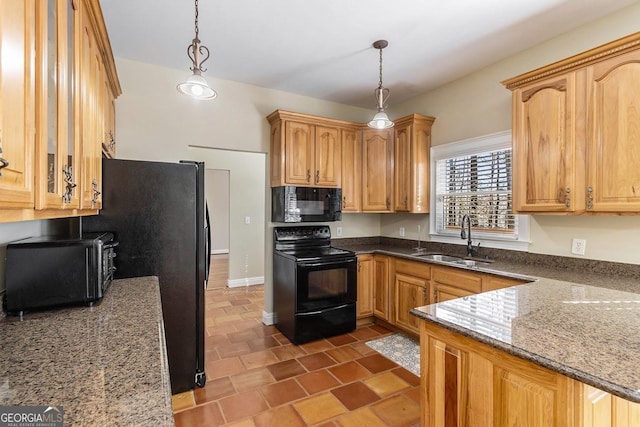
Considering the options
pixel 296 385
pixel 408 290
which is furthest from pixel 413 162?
pixel 296 385

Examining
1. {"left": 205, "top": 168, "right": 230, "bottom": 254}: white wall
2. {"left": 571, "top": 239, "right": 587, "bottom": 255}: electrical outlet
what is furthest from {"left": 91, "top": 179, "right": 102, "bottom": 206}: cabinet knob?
{"left": 205, "top": 168, "right": 230, "bottom": 254}: white wall

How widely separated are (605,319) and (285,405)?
191 centimetres

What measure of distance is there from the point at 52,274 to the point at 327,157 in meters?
2.71

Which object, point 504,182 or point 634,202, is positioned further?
point 504,182

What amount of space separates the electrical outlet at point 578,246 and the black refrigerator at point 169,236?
2875 millimetres

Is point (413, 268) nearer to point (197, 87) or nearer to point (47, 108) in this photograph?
point (197, 87)

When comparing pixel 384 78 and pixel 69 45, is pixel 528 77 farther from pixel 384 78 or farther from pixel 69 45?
pixel 69 45

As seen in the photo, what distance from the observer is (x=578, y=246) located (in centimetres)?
241

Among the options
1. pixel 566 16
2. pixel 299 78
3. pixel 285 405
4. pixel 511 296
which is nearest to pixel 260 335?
pixel 285 405

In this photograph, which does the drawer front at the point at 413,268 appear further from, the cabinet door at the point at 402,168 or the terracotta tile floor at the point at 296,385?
the terracotta tile floor at the point at 296,385

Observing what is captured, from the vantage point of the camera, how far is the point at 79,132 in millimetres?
1265

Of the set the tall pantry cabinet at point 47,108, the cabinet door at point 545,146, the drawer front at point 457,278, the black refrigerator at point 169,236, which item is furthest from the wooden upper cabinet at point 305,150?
the tall pantry cabinet at point 47,108

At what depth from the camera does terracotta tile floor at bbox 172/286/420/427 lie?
6.70 ft
